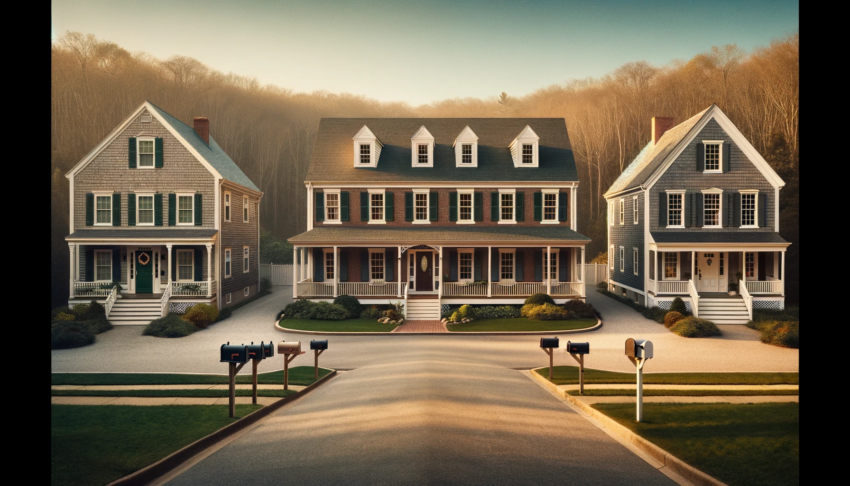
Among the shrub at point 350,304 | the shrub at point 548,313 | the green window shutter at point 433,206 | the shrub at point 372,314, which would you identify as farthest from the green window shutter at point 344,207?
the shrub at point 548,313

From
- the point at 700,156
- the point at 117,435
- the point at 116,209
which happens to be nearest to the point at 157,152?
the point at 116,209

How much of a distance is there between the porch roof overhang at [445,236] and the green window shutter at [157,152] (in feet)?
25.9

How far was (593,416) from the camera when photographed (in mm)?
9078

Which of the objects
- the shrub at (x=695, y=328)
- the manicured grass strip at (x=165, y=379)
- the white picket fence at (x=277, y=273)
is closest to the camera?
the manicured grass strip at (x=165, y=379)

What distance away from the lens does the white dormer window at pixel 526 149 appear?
28.0 metres

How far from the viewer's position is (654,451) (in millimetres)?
6957

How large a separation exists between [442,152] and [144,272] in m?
17.3

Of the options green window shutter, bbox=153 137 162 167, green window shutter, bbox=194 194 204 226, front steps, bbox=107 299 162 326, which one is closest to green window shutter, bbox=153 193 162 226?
green window shutter, bbox=153 137 162 167

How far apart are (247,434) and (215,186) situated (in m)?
20.3

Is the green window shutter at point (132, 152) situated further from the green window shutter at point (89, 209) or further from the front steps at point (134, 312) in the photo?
the front steps at point (134, 312)

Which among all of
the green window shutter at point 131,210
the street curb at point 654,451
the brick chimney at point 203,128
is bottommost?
the street curb at point 654,451

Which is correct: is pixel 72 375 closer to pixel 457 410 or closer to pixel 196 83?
pixel 457 410

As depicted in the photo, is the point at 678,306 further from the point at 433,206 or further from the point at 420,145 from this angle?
the point at 420,145
